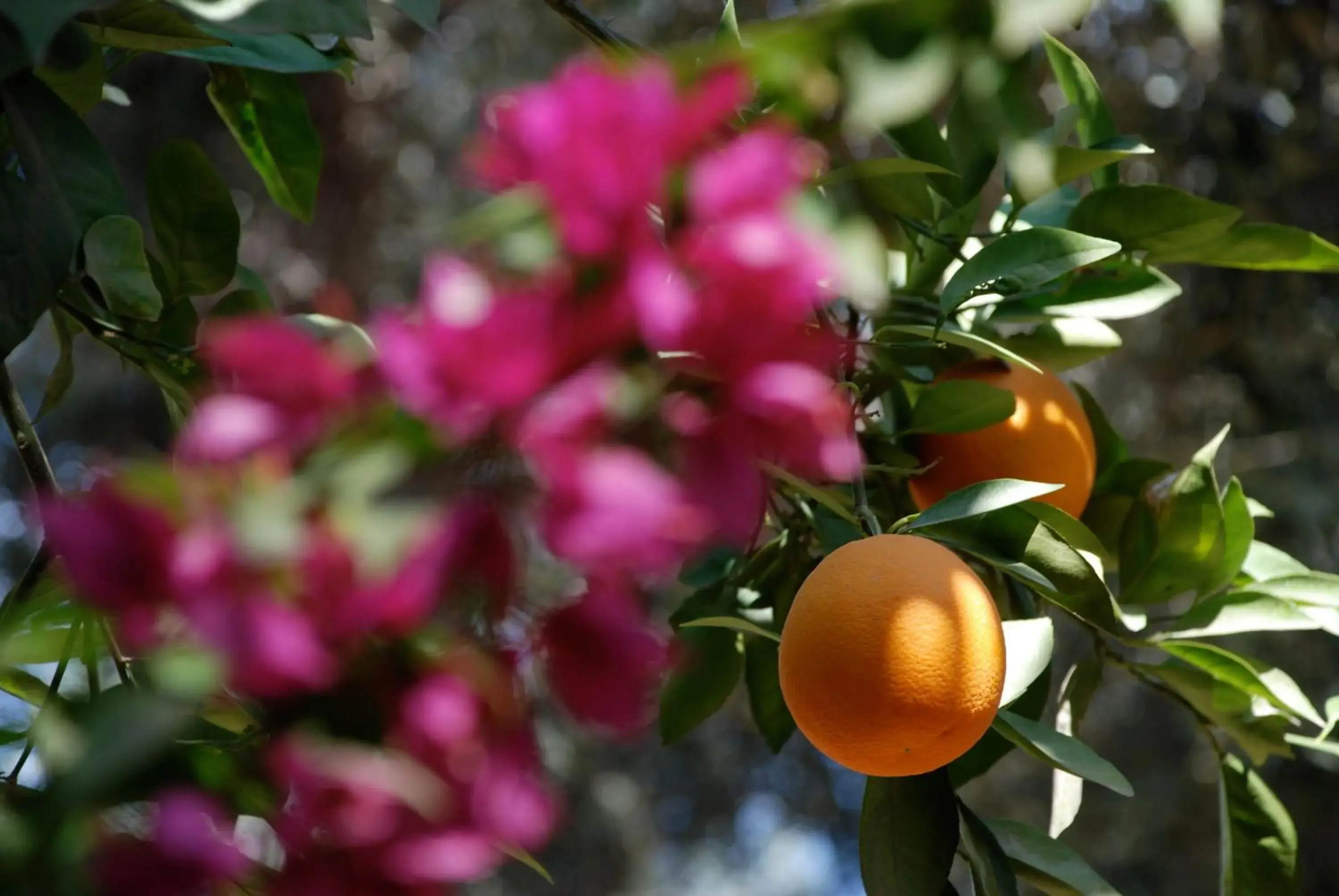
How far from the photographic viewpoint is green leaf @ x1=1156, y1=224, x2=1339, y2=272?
607 mm

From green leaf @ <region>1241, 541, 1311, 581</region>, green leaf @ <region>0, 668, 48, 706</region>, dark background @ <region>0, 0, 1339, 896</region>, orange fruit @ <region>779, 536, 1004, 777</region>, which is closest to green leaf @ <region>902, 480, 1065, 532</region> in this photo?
orange fruit @ <region>779, 536, 1004, 777</region>

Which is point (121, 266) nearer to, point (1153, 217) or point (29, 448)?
point (29, 448)

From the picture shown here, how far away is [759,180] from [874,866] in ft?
1.21

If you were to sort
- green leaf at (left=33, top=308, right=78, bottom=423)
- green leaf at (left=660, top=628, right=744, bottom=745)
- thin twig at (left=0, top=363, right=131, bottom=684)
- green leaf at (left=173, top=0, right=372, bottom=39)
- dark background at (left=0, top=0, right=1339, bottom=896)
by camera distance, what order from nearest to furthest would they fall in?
green leaf at (left=173, top=0, right=372, bottom=39) < thin twig at (left=0, top=363, right=131, bottom=684) < green leaf at (left=33, top=308, right=78, bottom=423) < green leaf at (left=660, top=628, right=744, bottom=745) < dark background at (left=0, top=0, right=1339, bottom=896)

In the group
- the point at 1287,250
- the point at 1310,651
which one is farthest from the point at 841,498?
the point at 1310,651

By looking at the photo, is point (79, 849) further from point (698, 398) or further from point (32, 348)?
point (32, 348)

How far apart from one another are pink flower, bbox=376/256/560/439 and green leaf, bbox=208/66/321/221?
536 millimetres

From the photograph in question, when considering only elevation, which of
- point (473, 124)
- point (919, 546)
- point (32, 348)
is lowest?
point (32, 348)

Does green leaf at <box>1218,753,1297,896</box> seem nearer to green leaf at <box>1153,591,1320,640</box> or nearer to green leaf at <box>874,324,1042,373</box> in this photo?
green leaf at <box>1153,591,1320,640</box>

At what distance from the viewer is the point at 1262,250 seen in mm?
621

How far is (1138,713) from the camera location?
2.74 m

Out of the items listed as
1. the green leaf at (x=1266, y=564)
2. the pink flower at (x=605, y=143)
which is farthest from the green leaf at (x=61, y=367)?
the green leaf at (x=1266, y=564)

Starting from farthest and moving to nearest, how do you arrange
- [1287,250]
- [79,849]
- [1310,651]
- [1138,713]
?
[1138,713]
[1310,651]
[1287,250]
[79,849]

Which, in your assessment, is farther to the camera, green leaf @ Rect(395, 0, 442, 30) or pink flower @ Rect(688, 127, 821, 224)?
green leaf @ Rect(395, 0, 442, 30)
